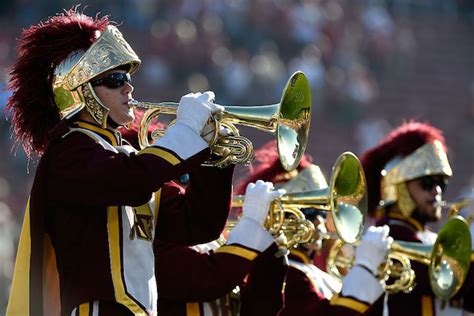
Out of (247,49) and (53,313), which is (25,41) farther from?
(247,49)

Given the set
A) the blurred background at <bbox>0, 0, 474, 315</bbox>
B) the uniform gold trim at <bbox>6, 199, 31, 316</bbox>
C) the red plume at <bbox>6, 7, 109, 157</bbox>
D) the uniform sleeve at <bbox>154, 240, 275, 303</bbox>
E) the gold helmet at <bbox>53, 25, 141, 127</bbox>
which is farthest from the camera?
the blurred background at <bbox>0, 0, 474, 315</bbox>

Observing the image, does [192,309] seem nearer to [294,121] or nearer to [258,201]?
[258,201]

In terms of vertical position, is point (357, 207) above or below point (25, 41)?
below

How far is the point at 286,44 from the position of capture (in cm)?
2059

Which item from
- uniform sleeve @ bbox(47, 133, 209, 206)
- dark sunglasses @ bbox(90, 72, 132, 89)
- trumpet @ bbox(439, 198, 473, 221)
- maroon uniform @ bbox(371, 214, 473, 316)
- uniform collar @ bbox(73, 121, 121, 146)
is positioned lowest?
maroon uniform @ bbox(371, 214, 473, 316)

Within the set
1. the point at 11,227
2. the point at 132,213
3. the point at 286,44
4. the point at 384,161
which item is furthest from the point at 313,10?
the point at 132,213

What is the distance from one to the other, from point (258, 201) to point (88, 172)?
128 cm

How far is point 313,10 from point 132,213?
14960 mm

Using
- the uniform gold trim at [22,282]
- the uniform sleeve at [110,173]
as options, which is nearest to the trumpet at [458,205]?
the uniform sleeve at [110,173]

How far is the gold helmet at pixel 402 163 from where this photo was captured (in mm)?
9422

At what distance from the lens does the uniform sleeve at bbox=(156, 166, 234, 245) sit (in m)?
7.01

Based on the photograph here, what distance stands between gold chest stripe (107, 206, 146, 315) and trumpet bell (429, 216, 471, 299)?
275cm

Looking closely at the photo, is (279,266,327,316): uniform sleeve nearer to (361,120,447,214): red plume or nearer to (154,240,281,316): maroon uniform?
(154,240,281,316): maroon uniform

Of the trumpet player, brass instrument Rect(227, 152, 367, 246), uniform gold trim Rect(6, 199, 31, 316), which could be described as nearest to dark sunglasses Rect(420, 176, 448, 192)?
the trumpet player
